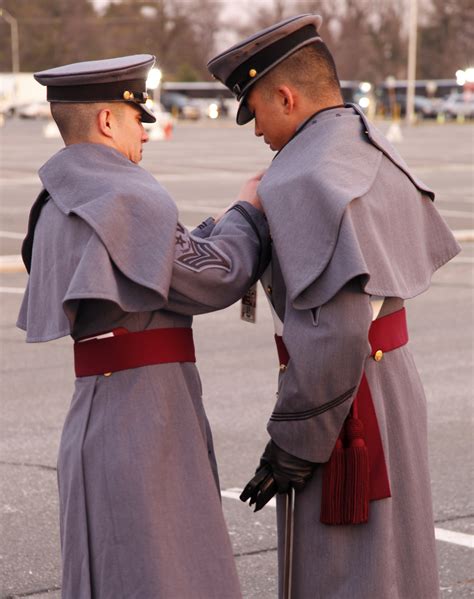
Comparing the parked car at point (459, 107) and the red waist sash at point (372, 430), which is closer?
the red waist sash at point (372, 430)

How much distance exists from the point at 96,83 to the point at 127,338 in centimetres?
66

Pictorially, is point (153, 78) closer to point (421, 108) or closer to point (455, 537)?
point (455, 537)

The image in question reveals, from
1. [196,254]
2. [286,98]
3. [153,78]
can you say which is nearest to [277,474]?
[196,254]

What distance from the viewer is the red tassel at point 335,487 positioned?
305 cm

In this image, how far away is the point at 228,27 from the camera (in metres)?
112

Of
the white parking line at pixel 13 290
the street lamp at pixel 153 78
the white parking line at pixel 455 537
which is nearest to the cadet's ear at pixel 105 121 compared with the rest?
the street lamp at pixel 153 78

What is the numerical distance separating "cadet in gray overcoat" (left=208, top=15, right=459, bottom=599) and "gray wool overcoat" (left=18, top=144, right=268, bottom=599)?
170mm

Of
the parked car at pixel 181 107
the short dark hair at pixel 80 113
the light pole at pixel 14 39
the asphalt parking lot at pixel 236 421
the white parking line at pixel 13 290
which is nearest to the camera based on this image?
the short dark hair at pixel 80 113

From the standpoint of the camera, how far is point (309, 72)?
10.2ft

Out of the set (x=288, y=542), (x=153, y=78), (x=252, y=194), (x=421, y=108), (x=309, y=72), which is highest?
(x=309, y=72)

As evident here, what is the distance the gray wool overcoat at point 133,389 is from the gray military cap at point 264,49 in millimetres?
356

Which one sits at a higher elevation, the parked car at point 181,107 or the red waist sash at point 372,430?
the red waist sash at point 372,430

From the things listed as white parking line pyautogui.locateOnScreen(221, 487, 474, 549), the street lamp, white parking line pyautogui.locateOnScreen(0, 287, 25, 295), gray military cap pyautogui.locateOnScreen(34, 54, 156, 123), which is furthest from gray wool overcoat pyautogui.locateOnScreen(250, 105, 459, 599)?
white parking line pyautogui.locateOnScreen(0, 287, 25, 295)

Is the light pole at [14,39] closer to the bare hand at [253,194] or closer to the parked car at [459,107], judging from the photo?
the parked car at [459,107]
